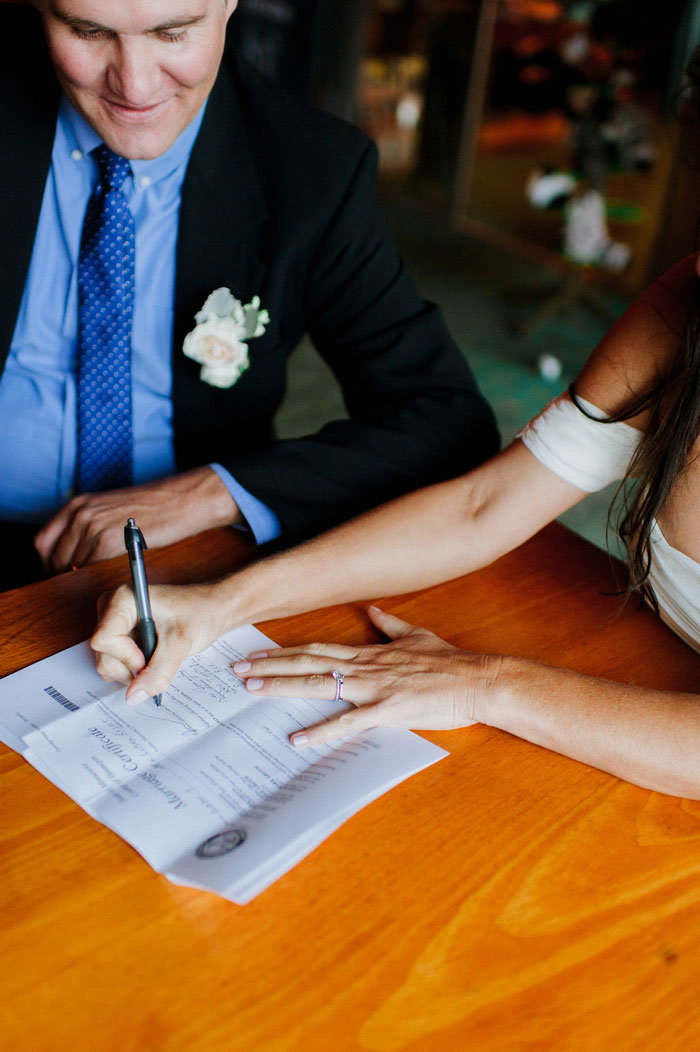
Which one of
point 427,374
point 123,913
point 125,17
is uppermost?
point 125,17

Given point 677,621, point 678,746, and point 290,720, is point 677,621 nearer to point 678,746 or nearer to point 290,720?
point 678,746

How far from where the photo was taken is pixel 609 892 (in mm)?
854

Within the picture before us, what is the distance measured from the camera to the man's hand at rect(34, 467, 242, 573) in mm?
1364

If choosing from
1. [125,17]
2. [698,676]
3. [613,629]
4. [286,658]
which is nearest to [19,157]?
[125,17]

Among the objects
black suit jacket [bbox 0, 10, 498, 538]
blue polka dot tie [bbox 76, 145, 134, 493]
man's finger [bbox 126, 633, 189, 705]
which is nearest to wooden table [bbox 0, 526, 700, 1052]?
man's finger [bbox 126, 633, 189, 705]

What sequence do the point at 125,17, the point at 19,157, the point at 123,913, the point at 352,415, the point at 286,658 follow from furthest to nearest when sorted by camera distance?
the point at 352,415
the point at 19,157
the point at 125,17
the point at 286,658
the point at 123,913

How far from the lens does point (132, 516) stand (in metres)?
1.39

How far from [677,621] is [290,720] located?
544mm

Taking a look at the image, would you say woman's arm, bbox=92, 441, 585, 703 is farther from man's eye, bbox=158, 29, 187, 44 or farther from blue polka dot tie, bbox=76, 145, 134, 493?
man's eye, bbox=158, 29, 187, 44

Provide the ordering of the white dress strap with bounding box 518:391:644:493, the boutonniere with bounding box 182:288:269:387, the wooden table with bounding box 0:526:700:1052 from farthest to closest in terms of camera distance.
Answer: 1. the boutonniere with bounding box 182:288:269:387
2. the white dress strap with bounding box 518:391:644:493
3. the wooden table with bounding box 0:526:700:1052

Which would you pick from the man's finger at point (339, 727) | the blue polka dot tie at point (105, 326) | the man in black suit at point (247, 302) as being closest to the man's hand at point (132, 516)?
the man in black suit at point (247, 302)

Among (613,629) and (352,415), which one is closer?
(613,629)

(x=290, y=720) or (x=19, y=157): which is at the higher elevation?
(x=19, y=157)

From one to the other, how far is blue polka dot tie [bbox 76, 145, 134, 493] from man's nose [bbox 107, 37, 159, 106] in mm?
227
